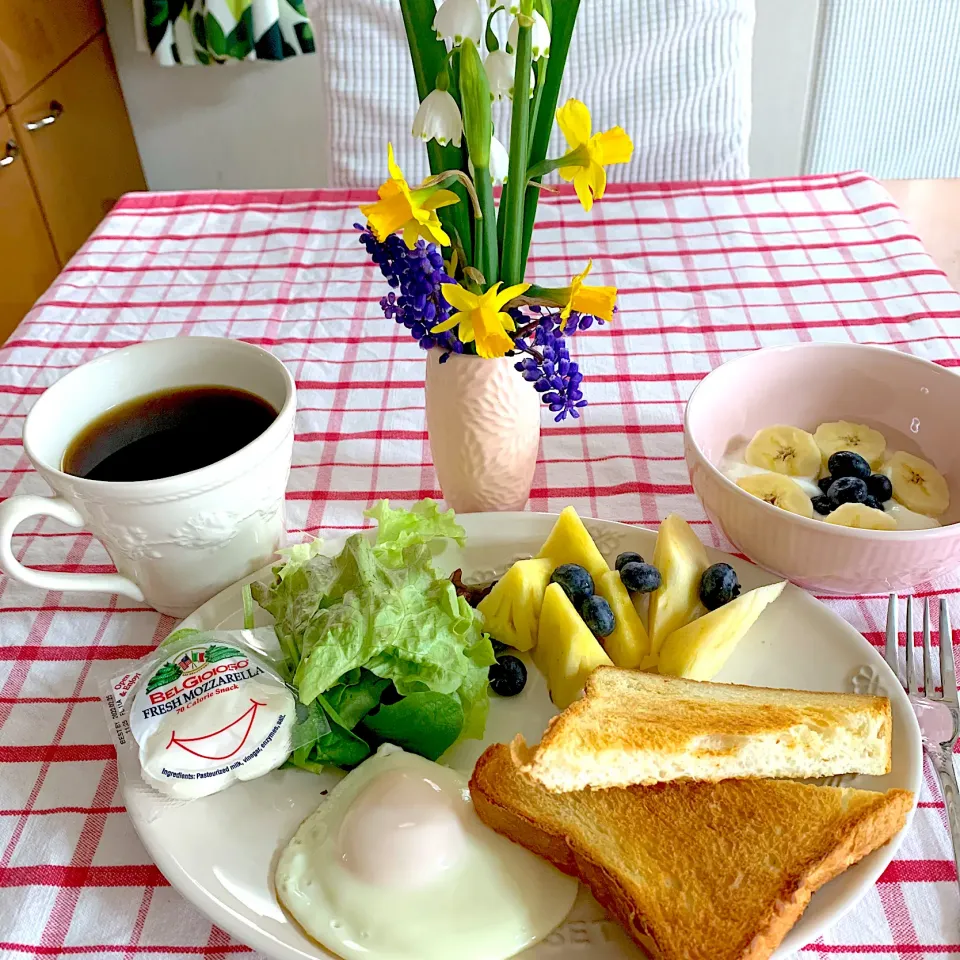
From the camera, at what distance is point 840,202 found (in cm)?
155

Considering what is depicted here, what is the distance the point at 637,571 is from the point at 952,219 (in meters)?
1.56

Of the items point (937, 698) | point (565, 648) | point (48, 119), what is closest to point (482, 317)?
point (565, 648)

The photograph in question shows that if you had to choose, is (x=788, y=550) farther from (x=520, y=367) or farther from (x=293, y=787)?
(x=293, y=787)

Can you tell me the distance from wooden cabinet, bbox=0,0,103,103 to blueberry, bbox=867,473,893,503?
2.68m

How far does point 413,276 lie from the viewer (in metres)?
0.74

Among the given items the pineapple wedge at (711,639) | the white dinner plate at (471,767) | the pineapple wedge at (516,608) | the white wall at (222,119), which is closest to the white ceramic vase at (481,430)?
the white dinner plate at (471,767)

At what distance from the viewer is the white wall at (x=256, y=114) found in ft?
9.59

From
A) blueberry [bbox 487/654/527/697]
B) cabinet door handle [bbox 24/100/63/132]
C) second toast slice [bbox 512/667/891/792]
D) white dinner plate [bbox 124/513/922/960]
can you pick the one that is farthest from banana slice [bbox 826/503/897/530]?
cabinet door handle [bbox 24/100/63/132]

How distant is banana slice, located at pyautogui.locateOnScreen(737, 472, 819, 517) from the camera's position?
0.88 m

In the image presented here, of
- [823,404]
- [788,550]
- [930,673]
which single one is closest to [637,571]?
[788,550]

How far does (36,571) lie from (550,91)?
0.60 metres

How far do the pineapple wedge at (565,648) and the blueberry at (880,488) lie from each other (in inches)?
13.9

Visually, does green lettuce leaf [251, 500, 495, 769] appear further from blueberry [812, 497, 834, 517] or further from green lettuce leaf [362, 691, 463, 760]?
blueberry [812, 497, 834, 517]

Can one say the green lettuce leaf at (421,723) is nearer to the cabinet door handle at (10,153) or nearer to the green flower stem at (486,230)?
the green flower stem at (486,230)
